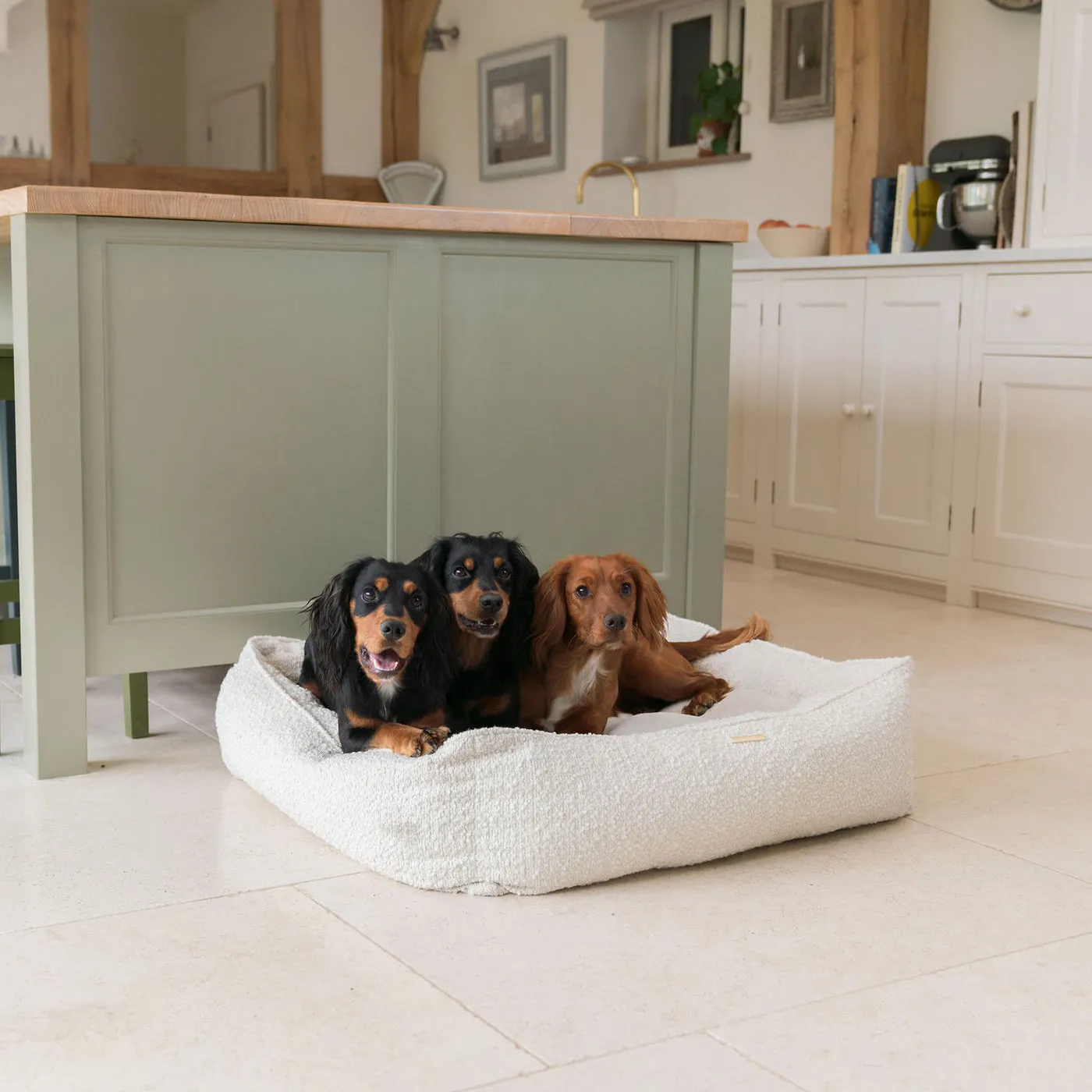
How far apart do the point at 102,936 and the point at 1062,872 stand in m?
1.26

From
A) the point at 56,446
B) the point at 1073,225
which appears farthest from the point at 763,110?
the point at 56,446

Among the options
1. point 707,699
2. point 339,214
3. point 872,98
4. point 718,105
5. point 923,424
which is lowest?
point 707,699

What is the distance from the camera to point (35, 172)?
645cm

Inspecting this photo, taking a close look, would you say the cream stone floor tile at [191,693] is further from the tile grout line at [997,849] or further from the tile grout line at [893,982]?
the tile grout line at [893,982]

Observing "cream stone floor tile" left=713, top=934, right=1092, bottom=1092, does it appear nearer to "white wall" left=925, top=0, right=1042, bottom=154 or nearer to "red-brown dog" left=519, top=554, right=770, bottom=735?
"red-brown dog" left=519, top=554, right=770, bottom=735

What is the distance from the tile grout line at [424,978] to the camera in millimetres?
1436

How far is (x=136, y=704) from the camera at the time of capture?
2.60 metres

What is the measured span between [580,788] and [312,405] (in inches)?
39.3

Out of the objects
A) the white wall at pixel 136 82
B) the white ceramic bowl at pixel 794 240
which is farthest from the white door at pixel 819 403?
the white wall at pixel 136 82

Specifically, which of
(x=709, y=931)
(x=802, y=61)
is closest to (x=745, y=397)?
(x=802, y=61)

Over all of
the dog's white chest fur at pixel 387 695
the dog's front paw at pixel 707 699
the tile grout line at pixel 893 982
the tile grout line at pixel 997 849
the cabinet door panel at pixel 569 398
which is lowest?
the tile grout line at pixel 997 849

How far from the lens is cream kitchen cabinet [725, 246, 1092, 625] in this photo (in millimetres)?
3756

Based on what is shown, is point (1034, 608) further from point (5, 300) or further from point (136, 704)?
point (5, 300)

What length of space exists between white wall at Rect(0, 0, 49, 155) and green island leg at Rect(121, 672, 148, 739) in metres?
4.55
